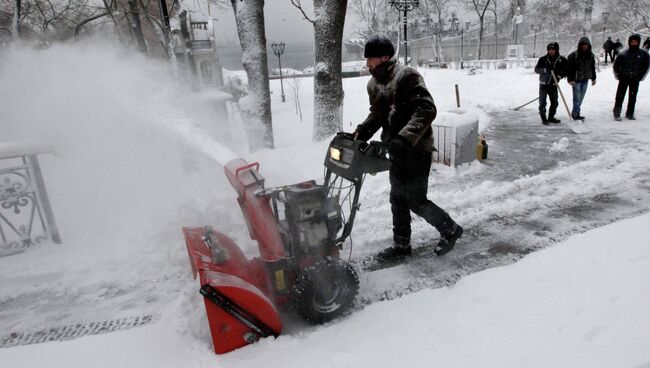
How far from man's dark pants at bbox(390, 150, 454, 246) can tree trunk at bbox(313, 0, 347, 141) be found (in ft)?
15.0

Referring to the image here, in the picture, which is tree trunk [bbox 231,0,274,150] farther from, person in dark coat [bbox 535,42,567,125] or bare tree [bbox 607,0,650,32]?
bare tree [bbox 607,0,650,32]

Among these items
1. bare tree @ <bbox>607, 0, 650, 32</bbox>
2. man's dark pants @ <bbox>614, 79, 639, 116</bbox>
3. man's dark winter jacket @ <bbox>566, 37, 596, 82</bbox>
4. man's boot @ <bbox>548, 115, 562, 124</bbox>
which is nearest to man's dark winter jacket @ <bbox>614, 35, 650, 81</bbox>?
man's dark pants @ <bbox>614, 79, 639, 116</bbox>

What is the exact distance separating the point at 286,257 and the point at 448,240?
159 cm

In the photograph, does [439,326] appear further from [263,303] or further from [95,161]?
[95,161]

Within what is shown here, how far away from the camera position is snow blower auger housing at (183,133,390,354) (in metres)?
2.46

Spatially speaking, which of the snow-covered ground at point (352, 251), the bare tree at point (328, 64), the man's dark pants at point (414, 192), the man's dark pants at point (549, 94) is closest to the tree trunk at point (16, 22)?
the snow-covered ground at point (352, 251)

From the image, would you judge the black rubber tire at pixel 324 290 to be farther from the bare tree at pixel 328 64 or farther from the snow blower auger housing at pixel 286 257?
the bare tree at pixel 328 64

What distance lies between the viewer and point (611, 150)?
6.49 meters

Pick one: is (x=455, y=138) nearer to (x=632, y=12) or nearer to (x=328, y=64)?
(x=328, y=64)

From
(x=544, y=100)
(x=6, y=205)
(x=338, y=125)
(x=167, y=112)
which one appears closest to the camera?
(x=6, y=205)

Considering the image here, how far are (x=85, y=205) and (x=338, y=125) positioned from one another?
464 cm

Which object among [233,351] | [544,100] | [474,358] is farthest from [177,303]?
[544,100]

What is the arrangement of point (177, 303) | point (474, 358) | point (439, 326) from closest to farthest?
point (474, 358), point (439, 326), point (177, 303)

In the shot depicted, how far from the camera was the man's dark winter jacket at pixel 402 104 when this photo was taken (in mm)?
2980
